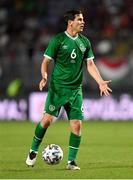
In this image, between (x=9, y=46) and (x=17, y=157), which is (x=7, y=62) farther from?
(x=17, y=157)

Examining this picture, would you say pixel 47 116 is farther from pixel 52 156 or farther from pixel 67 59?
pixel 67 59

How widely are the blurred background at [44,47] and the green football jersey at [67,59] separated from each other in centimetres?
1130

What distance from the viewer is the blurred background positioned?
68.3 ft

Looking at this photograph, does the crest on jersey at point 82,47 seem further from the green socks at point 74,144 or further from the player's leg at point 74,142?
the green socks at point 74,144

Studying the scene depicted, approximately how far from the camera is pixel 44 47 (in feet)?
76.6

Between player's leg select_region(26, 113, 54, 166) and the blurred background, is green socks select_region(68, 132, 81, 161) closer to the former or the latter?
player's leg select_region(26, 113, 54, 166)

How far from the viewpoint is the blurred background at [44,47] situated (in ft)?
68.3

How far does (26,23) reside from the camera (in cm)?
2464

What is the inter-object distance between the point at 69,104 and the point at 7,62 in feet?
38.8

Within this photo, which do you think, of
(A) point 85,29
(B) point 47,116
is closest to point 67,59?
(B) point 47,116

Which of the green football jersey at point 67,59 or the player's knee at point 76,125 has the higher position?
the green football jersey at point 67,59

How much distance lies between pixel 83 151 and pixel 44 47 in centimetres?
1151

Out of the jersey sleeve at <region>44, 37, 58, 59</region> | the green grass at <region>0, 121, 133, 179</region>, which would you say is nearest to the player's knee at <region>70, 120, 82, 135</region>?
the green grass at <region>0, 121, 133, 179</region>

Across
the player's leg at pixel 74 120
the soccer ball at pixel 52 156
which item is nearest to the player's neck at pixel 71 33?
the player's leg at pixel 74 120
